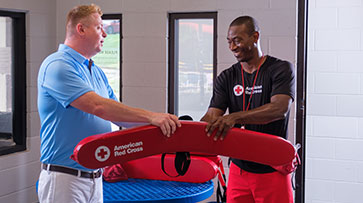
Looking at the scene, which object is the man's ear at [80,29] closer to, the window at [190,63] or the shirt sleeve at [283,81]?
the shirt sleeve at [283,81]

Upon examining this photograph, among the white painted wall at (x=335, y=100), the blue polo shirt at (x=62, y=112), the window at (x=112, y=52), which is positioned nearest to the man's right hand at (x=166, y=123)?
the blue polo shirt at (x=62, y=112)

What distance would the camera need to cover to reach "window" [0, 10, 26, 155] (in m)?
4.55

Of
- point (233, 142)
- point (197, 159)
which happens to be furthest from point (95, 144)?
point (197, 159)

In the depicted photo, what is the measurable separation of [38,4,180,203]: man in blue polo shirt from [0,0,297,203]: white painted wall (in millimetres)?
1931

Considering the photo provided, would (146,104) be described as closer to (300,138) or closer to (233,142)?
(300,138)

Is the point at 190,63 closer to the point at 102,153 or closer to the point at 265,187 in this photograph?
the point at 265,187

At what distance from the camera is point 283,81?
2.49 m

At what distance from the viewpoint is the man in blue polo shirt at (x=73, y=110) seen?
87.1 inches

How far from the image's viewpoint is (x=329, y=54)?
410 cm

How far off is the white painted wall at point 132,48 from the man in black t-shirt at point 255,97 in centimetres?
155

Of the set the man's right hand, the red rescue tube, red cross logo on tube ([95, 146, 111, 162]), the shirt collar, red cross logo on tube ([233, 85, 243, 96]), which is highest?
the shirt collar

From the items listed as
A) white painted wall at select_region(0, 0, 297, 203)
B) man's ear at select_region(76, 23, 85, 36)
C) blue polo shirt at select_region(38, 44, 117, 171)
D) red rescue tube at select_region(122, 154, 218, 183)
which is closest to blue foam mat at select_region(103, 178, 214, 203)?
red rescue tube at select_region(122, 154, 218, 183)

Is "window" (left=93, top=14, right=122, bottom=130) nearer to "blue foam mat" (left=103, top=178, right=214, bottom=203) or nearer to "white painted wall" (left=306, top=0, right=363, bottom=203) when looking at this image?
"blue foam mat" (left=103, top=178, right=214, bottom=203)

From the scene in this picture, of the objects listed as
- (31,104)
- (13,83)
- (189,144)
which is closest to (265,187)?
(189,144)
